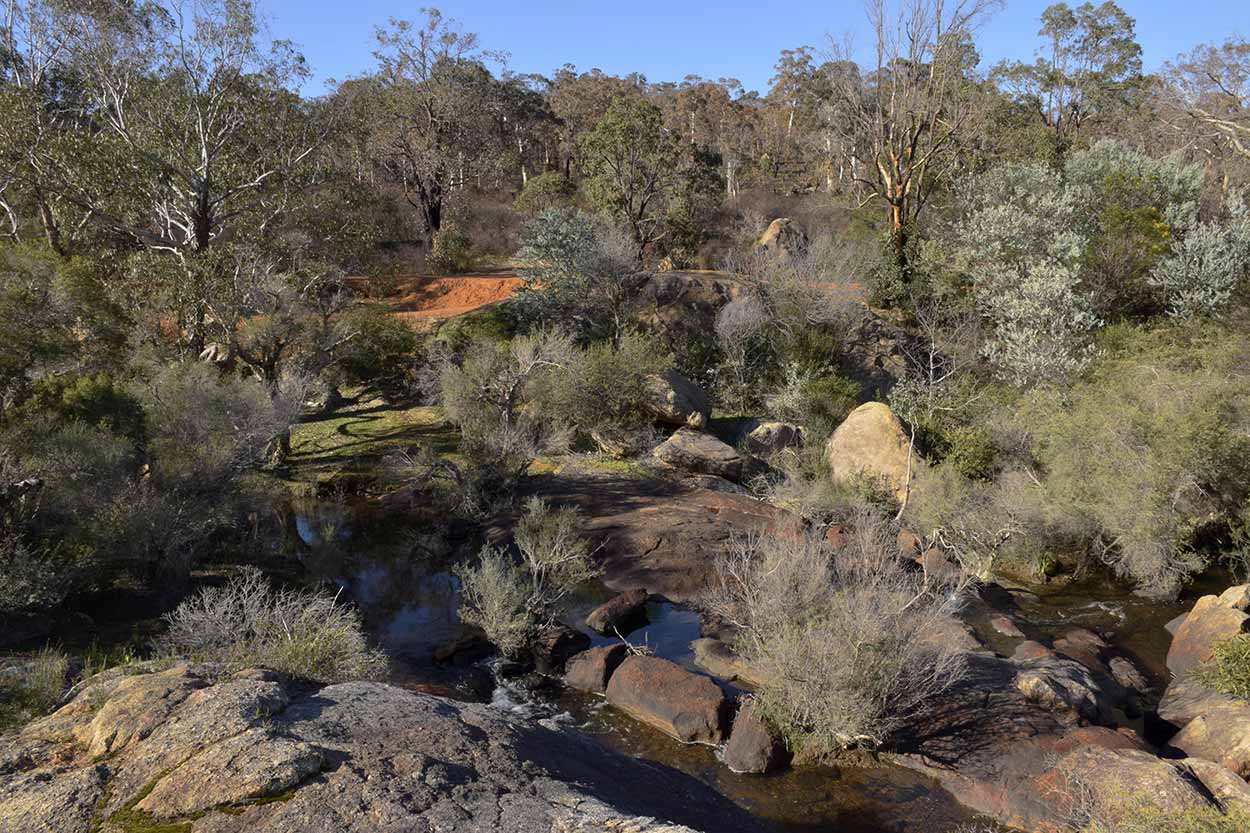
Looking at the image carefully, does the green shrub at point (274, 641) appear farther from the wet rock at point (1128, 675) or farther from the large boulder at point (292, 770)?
the wet rock at point (1128, 675)

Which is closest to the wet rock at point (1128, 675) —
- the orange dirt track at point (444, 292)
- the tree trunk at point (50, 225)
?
the orange dirt track at point (444, 292)

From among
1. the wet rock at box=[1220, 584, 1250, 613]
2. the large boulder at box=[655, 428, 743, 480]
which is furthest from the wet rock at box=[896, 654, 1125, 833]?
the large boulder at box=[655, 428, 743, 480]

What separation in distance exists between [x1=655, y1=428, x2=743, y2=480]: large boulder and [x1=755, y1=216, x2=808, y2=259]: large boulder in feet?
37.3

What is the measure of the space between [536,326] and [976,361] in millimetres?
12240

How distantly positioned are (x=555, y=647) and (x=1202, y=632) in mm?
9290

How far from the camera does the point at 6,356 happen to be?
41.7ft

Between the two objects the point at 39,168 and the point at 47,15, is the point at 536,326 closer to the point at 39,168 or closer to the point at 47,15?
the point at 39,168

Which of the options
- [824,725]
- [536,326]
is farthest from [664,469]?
[824,725]

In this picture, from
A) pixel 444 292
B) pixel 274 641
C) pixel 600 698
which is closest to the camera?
pixel 274 641

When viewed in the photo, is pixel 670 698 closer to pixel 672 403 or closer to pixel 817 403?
pixel 672 403

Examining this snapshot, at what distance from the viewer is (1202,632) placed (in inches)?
452

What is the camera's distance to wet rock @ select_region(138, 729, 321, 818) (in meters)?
5.12

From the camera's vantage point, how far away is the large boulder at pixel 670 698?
952cm

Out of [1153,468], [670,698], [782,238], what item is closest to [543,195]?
[782,238]
